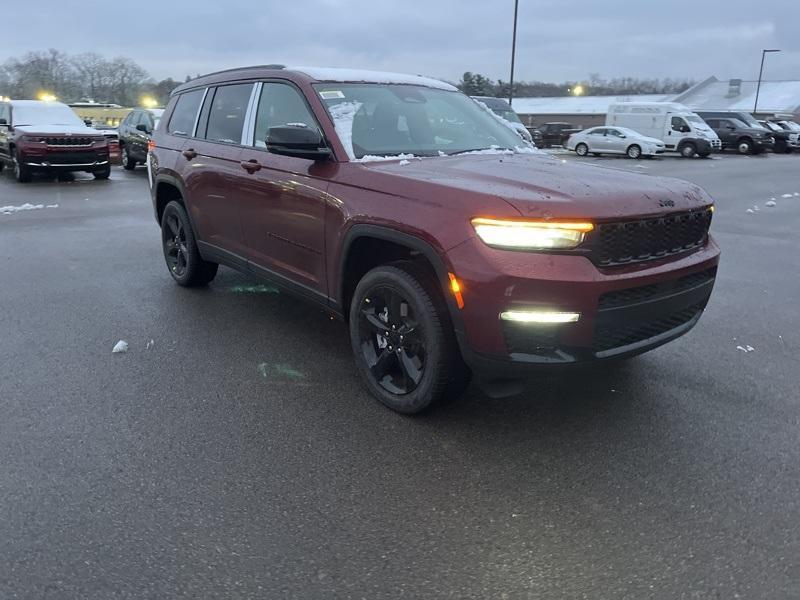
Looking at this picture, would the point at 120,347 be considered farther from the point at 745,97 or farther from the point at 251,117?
the point at 745,97

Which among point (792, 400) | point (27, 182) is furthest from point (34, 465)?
point (27, 182)

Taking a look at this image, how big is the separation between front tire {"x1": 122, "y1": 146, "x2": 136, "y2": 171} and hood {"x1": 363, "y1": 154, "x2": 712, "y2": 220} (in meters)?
16.3

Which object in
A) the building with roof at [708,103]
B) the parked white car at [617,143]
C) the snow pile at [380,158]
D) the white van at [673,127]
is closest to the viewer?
the snow pile at [380,158]

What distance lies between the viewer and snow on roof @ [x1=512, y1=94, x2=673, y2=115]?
68.4 meters

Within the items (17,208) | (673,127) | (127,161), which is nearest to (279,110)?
(17,208)

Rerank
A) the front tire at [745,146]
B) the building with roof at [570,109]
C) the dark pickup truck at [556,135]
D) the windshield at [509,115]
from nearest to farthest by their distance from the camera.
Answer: the windshield at [509,115] → the front tire at [745,146] → the dark pickup truck at [556,135] → the building with roof at [570,109]

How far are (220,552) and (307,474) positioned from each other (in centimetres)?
63

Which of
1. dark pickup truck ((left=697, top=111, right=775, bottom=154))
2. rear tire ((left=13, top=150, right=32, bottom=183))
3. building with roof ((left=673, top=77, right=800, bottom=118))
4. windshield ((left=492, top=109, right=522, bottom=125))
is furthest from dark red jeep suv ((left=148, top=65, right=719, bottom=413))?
building with roof ((left=673, top=77, right=800, bottom=118))

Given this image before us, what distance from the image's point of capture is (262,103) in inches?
187

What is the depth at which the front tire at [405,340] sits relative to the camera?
11.2 ft

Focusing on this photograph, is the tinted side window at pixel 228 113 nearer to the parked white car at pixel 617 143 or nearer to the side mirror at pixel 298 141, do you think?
the side mirror at pixel 298 141

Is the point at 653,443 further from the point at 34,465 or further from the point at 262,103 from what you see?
the point at 262,103

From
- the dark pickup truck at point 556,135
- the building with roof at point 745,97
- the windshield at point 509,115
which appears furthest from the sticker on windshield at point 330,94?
the building with roof at point 745,97

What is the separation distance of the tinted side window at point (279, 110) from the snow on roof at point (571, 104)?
214ft
